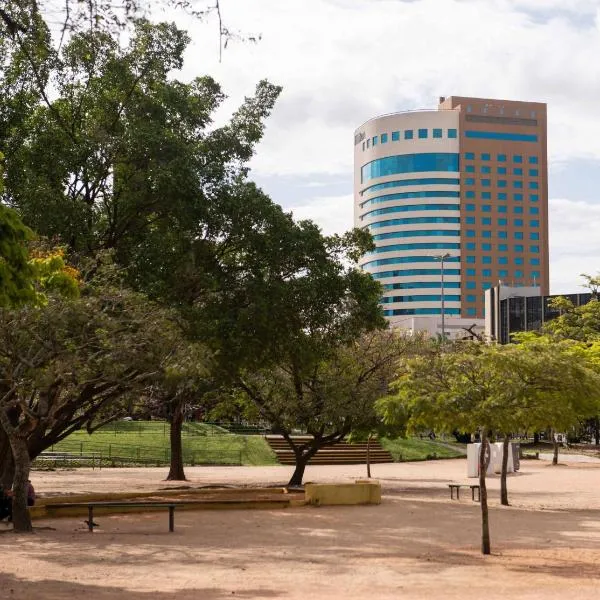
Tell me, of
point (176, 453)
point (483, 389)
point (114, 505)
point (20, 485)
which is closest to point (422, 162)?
point (176, 453)

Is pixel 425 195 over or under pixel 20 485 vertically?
over

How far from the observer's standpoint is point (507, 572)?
1322 cm

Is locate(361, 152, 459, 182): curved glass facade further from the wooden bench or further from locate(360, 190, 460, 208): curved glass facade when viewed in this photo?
the wooden bench

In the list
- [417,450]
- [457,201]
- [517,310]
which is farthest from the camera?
[457,201]

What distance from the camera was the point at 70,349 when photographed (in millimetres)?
18188

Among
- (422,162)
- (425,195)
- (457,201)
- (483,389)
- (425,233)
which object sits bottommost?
(483,389)

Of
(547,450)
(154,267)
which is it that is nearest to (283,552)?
(154,267)

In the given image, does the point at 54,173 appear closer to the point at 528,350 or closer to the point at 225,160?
Answer: the point at 225,160

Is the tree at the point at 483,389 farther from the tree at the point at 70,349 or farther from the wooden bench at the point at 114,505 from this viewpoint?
the tree at the point at 70,349

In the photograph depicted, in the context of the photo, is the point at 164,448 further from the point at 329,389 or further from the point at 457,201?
the point at 457,201

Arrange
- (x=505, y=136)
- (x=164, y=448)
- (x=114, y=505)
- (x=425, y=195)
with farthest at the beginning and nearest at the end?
(x=505, y=136) → (x=425, y=195) → (x=164, y=448) → (x=114, y=505)

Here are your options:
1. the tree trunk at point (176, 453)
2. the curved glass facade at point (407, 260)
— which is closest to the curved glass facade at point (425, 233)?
the curved glass facade at point (407, 260)

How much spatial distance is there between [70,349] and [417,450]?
139 feet

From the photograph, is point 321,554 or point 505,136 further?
point 505,136
